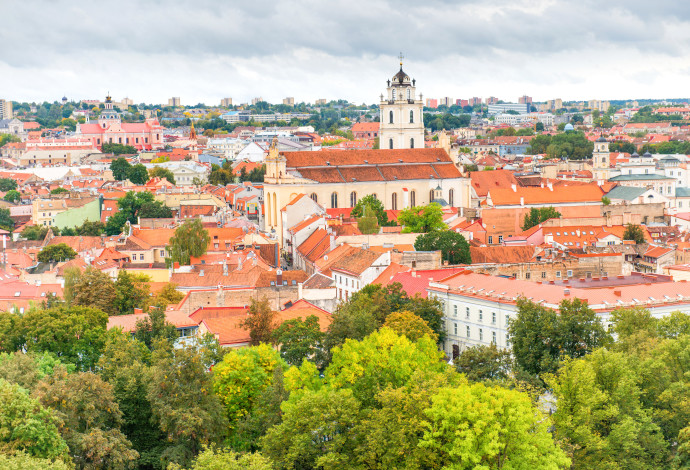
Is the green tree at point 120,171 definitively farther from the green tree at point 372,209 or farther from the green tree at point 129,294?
the green tree at point 129,294

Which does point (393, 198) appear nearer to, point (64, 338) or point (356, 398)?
point (64, 338)

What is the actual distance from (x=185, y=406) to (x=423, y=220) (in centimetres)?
4181

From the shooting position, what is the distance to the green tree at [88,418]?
33.0 metres

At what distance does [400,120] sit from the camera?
10200 centimetres

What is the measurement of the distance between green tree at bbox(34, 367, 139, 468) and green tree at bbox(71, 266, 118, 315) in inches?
630

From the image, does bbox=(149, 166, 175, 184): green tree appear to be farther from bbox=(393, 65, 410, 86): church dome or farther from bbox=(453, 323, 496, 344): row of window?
bbox=(453, 323, 496, 344): row of window

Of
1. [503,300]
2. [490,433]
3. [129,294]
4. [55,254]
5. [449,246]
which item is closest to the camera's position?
[490,433]

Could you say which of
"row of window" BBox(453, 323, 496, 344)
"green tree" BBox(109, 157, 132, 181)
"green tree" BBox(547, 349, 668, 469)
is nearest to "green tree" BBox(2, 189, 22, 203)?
"green tree" BBox(109, 157, 132, 181)

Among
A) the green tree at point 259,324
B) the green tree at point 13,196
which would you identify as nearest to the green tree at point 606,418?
the green tree at point 259,324

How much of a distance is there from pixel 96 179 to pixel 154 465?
330 feet

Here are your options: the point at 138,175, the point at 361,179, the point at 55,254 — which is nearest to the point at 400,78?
the point at 361,179

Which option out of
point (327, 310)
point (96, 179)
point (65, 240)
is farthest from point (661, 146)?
point (327, 310)

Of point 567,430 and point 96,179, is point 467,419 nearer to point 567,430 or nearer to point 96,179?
point 567,430

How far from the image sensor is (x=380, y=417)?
32.2 metres
